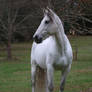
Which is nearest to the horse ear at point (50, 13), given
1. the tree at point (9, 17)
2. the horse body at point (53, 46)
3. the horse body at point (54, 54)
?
the horse body at point (53, 46)

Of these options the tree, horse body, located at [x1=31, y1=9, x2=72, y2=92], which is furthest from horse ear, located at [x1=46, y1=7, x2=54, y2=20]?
the tree

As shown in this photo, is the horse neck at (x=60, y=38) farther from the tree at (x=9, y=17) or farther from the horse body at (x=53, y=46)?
the tree at (x=9, y=17)

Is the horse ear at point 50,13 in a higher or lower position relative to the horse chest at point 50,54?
higher

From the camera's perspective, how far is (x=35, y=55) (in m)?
7.32

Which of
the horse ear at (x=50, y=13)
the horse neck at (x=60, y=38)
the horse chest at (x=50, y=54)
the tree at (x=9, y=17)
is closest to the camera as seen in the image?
the horse ear at (x=50, y=13)

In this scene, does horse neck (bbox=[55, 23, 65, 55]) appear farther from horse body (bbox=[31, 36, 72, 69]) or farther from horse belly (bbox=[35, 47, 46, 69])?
horse belly (bbox=[35, 47, 46, 69])

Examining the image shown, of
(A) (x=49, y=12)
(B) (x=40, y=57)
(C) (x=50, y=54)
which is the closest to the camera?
(A) (x=49, y=12)

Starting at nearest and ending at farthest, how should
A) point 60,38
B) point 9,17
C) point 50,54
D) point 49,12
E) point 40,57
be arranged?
point 49,12
point 60,38
point 50,54
point 40,57
point 9,17

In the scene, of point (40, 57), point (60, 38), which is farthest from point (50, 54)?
point (40, 57)

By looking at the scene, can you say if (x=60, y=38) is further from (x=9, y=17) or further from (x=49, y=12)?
(x=9, y=17)

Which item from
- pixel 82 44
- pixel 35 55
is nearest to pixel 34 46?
pixel 35 55

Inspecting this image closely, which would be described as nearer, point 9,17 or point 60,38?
point 60,38

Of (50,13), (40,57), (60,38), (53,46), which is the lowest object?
(40,57)

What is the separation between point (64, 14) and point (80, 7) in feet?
1.42
